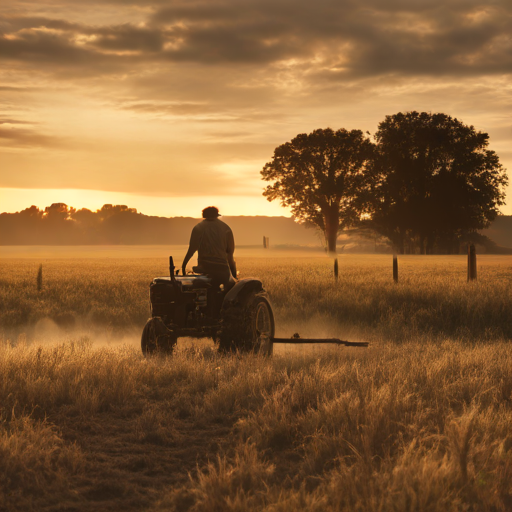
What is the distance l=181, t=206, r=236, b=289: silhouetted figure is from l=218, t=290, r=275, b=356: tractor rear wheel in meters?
0.45

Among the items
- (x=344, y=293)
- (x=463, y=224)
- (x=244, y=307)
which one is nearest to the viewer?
(x=244, y=307)

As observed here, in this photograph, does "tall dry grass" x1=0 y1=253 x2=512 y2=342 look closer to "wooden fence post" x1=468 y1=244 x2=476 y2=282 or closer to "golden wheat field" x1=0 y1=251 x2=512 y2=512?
"wooden fence post" x1=468 y1=244 x2=476 y2=282

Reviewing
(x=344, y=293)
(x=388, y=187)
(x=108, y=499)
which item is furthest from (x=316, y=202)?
(x=108, y=499)

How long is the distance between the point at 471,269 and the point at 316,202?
35079mm

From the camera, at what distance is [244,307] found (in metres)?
8.86

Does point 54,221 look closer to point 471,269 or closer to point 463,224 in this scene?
point 463,224

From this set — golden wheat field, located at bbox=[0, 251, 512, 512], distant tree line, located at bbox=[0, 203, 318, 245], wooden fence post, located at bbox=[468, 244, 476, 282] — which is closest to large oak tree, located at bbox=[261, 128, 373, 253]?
wooden fence post, located at bbox=[468, 244, 476, 282]

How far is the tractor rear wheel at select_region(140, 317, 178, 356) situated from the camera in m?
8.83

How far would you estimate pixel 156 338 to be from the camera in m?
8.84

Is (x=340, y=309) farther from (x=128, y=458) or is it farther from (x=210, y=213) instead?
(x=128, y=458)

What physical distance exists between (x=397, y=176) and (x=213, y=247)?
163 ft

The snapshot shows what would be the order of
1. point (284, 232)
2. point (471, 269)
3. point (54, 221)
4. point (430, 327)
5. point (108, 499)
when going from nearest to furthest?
point (108, 499) < point (430, 327) < point (471, 269) < point (54, 221) < point (284, 232)

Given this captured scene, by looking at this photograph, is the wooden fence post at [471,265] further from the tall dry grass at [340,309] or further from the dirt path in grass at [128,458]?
the dirt path in grass at [128,458]

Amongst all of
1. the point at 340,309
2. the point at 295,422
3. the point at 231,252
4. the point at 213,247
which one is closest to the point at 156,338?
the point at 213,247
